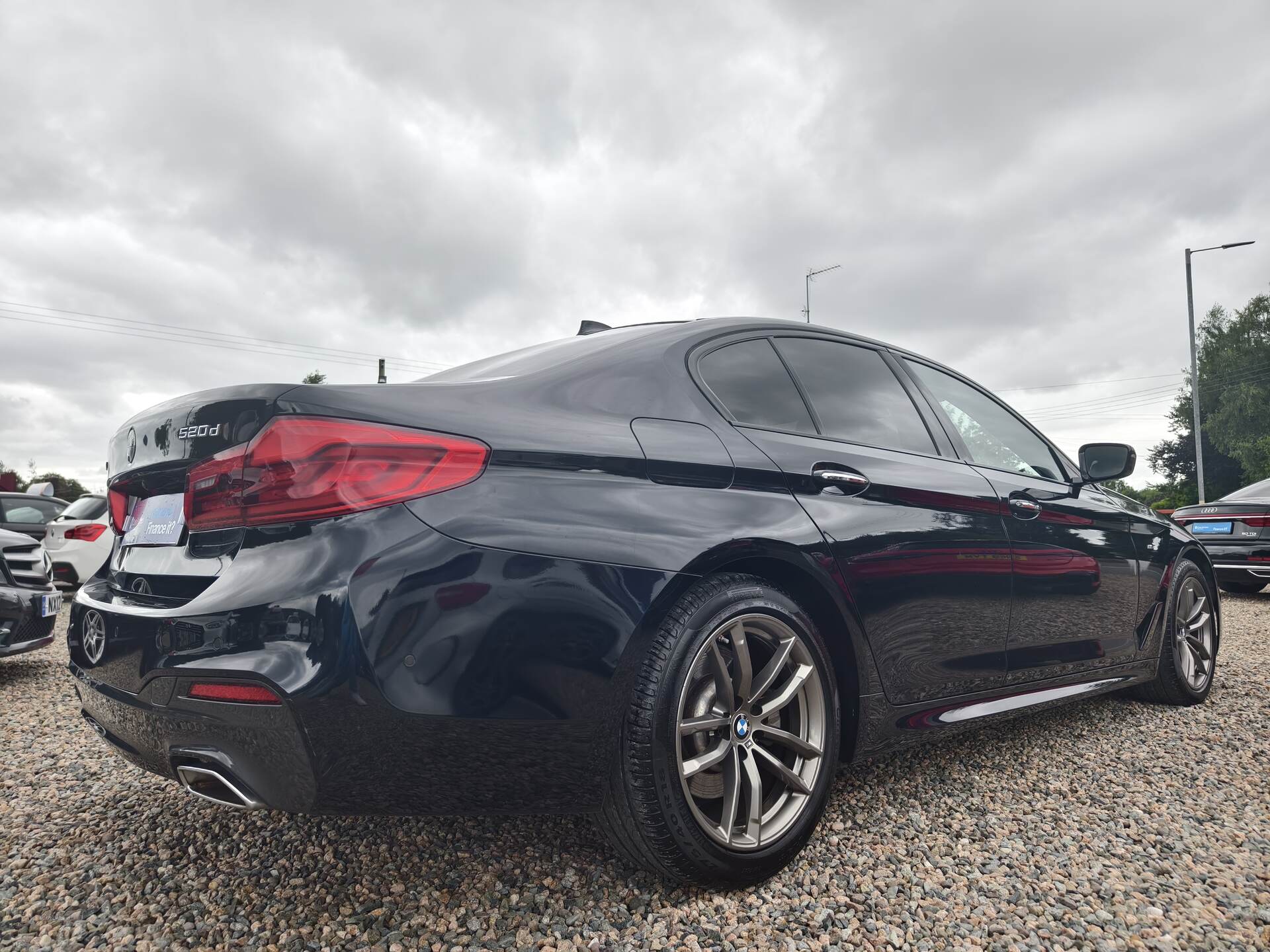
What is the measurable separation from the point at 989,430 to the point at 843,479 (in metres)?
1.23

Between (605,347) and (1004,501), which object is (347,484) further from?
(1004,501)

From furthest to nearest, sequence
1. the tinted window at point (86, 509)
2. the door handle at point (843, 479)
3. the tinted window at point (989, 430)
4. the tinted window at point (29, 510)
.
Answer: the tinted window at point (29, 510)
the tinted window at point (86, 509)
the tinted window at point (989, 430)
the door handle at point (843, 479)

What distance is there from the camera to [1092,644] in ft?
10.4

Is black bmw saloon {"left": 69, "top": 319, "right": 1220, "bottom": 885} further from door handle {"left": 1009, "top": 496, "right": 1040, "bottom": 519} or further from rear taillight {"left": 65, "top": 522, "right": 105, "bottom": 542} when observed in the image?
rear taillight {"left": 65, "top": 522, "right": 105, "bottom": 542}

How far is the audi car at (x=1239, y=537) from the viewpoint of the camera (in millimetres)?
8016

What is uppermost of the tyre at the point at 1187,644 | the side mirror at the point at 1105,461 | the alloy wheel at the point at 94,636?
the side mirror at the point at 1105,461

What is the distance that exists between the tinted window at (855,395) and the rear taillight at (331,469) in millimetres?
1235

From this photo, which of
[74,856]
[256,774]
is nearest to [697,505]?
[256,774]

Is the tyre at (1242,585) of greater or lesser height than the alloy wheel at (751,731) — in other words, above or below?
below

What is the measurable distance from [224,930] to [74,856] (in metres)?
0.74

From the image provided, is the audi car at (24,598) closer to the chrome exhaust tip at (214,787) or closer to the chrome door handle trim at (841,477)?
the chrome exhaust tip at (214,787)

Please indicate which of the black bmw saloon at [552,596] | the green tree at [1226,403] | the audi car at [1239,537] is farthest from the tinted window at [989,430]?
the green tree at [1226,403]

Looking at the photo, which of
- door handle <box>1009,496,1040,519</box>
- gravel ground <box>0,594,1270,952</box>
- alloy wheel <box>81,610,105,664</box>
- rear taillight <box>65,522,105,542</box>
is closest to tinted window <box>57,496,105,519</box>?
rear taillight <box>65,522,105,542</box>

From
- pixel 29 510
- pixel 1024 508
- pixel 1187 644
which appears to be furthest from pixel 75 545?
pixel 1187 644
